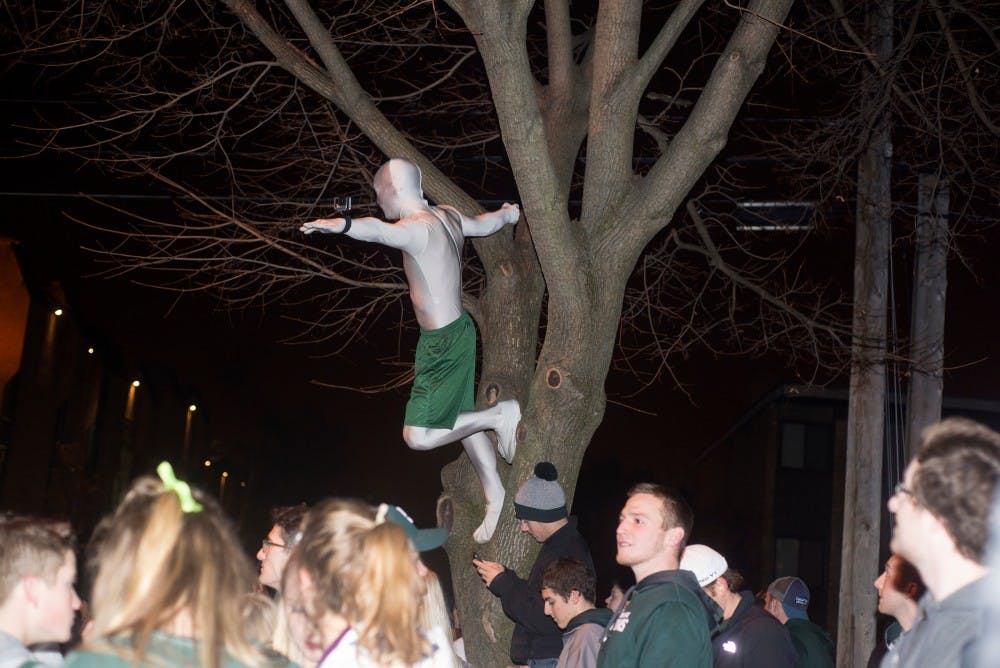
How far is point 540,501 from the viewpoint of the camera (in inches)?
235

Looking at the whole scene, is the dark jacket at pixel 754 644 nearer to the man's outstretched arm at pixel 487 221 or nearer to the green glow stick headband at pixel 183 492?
the man's outstretched arm at pixel 487 221

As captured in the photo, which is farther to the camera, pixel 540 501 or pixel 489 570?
pixel 540 501

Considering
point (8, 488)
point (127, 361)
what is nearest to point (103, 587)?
point (8, 488)

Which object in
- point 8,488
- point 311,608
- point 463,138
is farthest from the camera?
point 8,488

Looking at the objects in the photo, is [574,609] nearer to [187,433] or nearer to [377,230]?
[377,230]

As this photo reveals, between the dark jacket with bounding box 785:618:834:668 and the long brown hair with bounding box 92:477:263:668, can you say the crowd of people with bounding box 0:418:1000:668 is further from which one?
the dark jacket with bounding box 785:618:834:668

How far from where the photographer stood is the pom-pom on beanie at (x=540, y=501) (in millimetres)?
5941

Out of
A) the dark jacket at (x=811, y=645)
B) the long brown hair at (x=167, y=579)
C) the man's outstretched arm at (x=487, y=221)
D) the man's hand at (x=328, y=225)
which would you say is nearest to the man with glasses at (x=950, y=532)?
the long brown hair at (x=167, y=579)

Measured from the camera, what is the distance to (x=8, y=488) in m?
30.4

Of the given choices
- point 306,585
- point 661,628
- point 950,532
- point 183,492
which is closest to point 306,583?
point 306,585

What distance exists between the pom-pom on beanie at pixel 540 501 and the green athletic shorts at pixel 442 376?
67cm

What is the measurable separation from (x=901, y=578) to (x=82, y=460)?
104ft

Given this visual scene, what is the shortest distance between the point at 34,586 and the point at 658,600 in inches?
85.3

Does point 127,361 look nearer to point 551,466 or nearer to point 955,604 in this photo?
point 551,466
